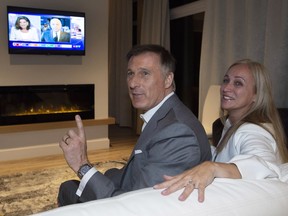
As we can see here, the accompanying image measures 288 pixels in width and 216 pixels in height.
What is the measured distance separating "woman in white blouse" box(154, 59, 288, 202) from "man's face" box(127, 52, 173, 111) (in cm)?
38

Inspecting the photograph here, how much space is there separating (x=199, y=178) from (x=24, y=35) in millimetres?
3777

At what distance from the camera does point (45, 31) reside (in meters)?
4.15

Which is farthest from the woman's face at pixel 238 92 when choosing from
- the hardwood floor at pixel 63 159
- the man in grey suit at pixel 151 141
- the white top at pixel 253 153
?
the hardwood floor at pixel 63 159

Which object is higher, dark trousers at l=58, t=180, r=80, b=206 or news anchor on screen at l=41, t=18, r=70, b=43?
news anchor on screen at l=41, t=18, r=70, b=43

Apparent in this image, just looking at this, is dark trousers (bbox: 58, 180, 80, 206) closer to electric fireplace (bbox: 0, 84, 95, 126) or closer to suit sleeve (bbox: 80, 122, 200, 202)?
suit sleeve (bbox: 80, 122, 200, 202)

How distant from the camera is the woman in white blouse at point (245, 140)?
838mm

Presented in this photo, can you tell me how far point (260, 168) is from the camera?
0.91m

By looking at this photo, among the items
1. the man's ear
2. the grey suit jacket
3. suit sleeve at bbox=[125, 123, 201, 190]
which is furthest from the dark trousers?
the man's ear

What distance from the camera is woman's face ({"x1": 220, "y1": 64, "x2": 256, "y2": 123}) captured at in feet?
5.45

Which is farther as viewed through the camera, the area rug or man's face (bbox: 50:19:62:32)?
man's face (bbox: 50:19:62:32)

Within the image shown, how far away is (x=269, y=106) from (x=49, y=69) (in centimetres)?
341

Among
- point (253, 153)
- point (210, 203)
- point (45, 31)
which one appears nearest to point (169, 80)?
point (253, 153)

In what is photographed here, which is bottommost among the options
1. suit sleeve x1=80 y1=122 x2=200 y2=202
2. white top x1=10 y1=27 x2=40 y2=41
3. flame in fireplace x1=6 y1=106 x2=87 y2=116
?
flame in fireplace x1=6 y1=106 x2=87 y2=116

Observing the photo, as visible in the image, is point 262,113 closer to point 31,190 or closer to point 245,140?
point 245,140
